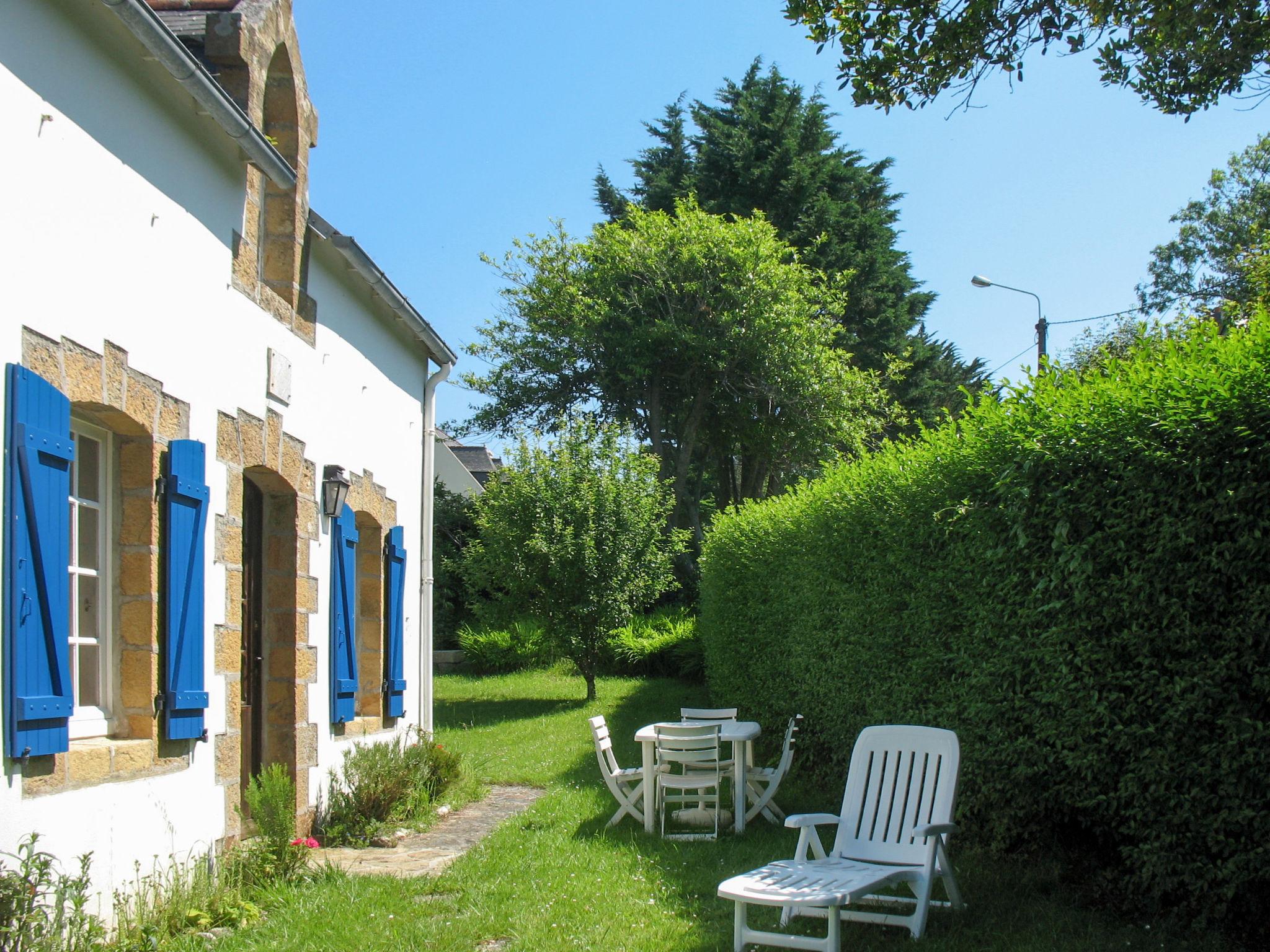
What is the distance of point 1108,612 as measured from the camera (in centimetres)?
477

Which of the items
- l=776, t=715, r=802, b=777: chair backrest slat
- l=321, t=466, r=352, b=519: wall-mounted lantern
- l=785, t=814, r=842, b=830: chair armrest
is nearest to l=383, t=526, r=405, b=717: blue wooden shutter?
l=321, t=466, r=352, b=519: wall-mounted lantern

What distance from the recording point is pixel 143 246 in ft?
17.4

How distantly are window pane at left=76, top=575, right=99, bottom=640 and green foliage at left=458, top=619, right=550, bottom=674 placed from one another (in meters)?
16.1

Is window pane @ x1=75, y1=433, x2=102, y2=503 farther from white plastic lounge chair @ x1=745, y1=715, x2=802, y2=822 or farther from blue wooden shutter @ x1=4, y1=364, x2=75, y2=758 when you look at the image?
white plastic lounge chair @ x1=745, y1=715, x2=802, y2=822

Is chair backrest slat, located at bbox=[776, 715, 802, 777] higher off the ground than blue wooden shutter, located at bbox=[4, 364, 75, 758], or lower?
lower

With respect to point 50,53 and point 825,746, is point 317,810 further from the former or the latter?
point 50,53

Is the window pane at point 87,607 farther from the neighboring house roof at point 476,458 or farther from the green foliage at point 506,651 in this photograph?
A: the neighboring house roof at point 476,458

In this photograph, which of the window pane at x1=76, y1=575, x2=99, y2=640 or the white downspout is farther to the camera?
the white downspout

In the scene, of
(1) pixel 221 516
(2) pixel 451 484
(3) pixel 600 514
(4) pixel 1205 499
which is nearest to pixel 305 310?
(1) pixel 221 516

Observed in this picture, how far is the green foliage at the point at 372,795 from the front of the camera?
7.59 meters

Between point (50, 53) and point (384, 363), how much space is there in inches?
198

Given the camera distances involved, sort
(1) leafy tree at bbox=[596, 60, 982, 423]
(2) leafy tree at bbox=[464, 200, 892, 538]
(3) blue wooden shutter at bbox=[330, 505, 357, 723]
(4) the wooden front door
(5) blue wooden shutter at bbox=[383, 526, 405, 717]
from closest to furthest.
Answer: (4) the wooden front door → (3) blue wooden shutter at bbox=[330, 505, 357, 723] → (5) blue wooden shutter at bbox=[383, 526, 405, 717] → (2) leafy tree at bbox=[464, 200, 892, 538] → (1) leafy tree at bbox=[596, 60, 982, 423]

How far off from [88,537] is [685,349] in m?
18.4

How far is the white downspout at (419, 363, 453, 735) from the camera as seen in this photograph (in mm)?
10266
